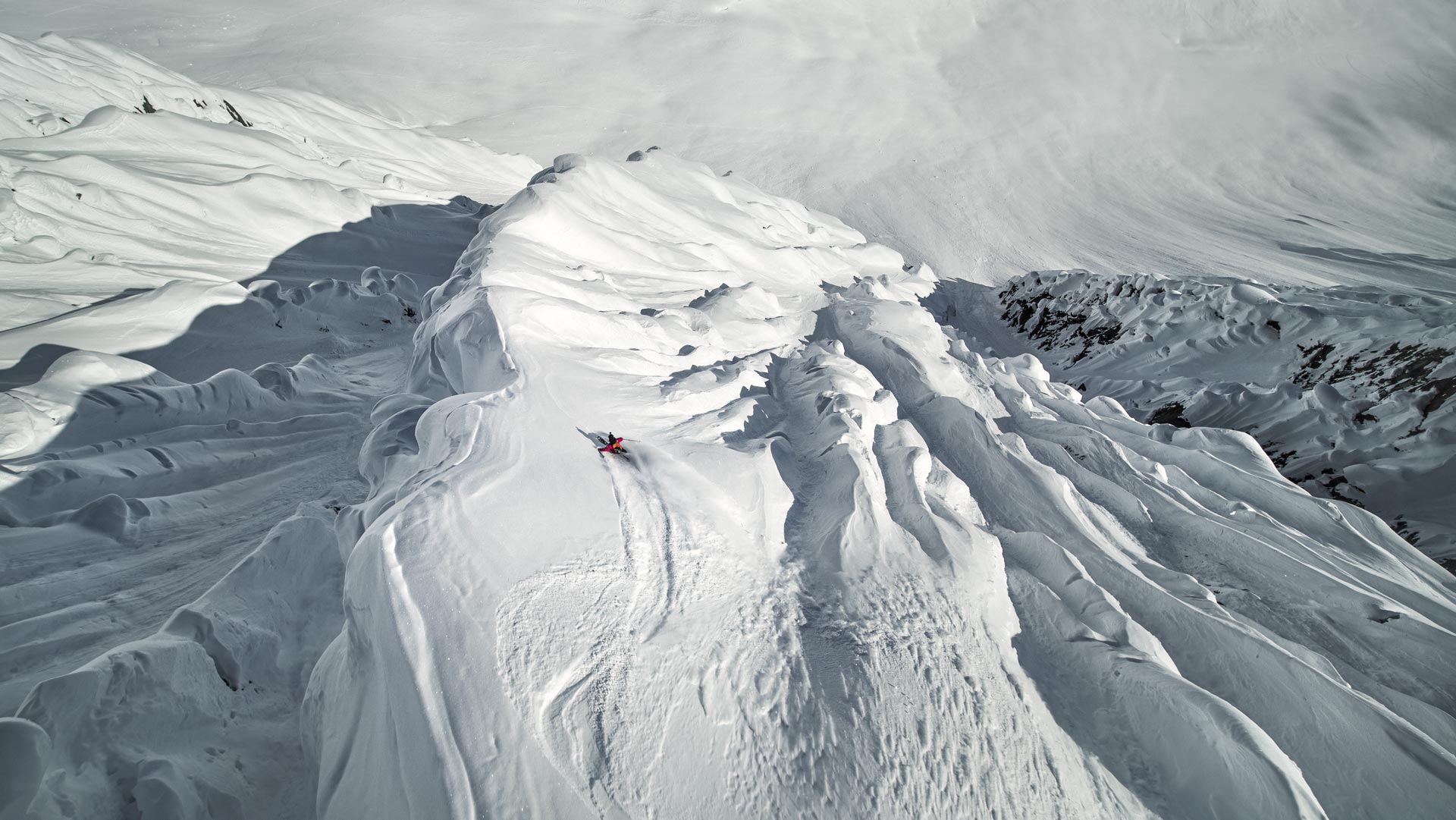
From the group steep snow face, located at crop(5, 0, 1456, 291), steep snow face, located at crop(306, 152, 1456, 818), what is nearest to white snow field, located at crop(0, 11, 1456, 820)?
steep snow face, located at crop(306, 152, 1456, 818)

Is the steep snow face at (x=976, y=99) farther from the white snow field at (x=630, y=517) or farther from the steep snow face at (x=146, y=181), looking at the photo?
the steep snow face at (x=146, y=181)

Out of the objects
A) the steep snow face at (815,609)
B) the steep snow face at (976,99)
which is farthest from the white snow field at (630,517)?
the steep snow face at (976,99)

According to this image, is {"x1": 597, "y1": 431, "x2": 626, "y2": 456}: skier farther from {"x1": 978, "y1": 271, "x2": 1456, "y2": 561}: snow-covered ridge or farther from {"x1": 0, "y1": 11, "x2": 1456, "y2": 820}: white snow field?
{"x1": 978, "y1": 271, "x2": 1456, "y2": 561}: snow-covered ridge

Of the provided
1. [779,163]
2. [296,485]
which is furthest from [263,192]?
[779,163]

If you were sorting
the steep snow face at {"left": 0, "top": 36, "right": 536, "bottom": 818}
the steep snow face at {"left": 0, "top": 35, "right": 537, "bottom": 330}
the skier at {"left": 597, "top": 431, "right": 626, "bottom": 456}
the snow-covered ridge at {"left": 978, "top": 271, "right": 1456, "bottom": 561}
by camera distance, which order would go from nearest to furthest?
the steep snow face at {"left": 0, "top": 36, "right": 536, "bottom": 818}, the skier at {"left": 597, "top": 431, "right": 626, "bottom": 456}, the steep snow face at {"left": 0, "top": 35, "right": 537, "bottom": 330}, the snow-covered ridge at {"left": 978, "top": 271, "right": 1456, "bottom": 561}

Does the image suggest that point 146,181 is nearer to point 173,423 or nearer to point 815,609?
point 173,423

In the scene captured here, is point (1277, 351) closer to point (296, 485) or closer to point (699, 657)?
point (699, 657)

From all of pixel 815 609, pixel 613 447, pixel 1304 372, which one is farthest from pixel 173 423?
pixel 1304 372
